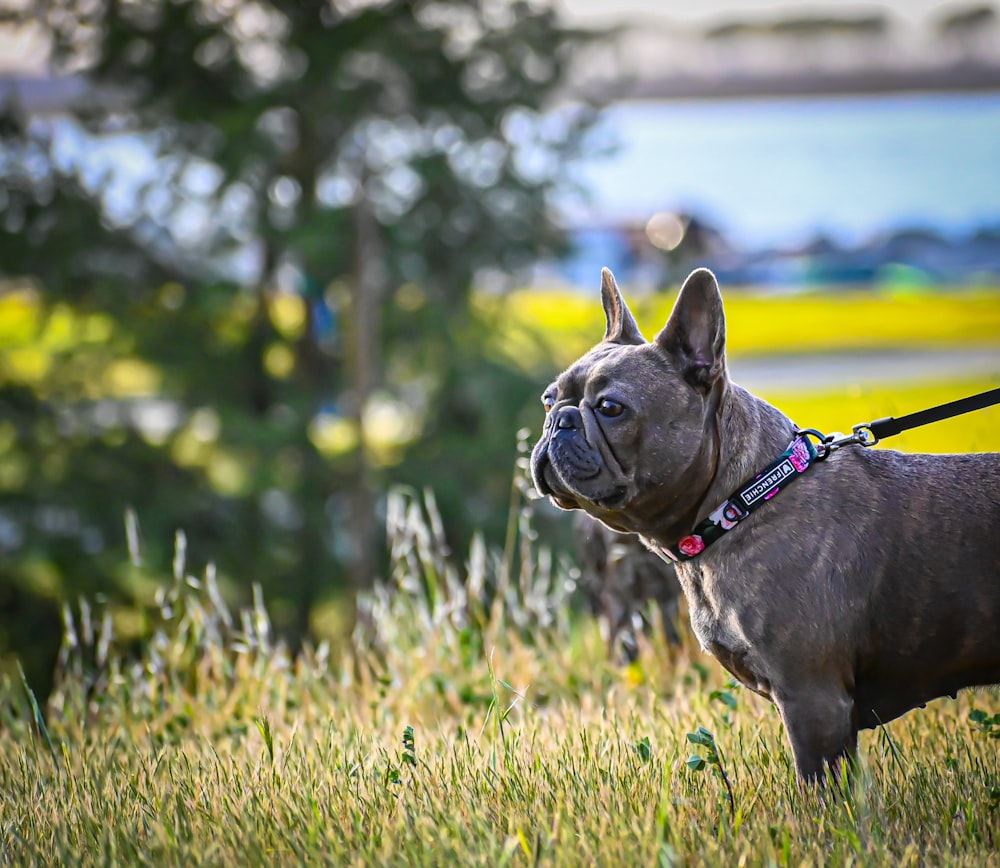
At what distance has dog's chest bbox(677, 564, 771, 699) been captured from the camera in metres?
2.88

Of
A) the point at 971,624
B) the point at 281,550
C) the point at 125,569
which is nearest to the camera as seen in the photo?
the point at 971,624

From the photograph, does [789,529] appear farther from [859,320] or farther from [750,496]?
[859,320]

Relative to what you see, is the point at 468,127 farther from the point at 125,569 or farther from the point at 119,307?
the point at 125,569

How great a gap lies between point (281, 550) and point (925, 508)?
30.4 feet

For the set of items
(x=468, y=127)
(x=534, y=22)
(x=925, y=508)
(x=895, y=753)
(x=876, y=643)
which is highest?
(x=534, y=22)

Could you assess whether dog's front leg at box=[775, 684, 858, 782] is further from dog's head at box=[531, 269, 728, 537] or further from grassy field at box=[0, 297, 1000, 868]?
dog's head at box=[531, 269, 728, 537]

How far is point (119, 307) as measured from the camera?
1150cm

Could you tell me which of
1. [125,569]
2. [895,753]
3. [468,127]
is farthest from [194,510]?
[895,753]

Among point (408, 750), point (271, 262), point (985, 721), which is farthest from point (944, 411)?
point (271, 262)

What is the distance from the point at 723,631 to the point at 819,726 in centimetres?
34

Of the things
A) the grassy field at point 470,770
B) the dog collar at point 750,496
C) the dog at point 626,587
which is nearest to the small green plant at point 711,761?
the grassy field at point 470,770

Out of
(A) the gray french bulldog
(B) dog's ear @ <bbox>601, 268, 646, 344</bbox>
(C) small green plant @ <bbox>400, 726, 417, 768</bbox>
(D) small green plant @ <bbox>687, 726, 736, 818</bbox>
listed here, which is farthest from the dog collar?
→ (C) small green plant @ <bbox>400, 726, 417, 768</bbox>

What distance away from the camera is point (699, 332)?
3014 millimetres

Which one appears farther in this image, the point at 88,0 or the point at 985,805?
the point at 88,0
